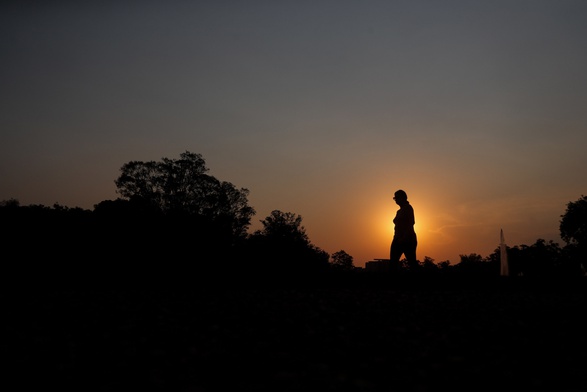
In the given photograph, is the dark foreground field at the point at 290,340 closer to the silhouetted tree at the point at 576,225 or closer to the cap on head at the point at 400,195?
the cap on head at the point at 400,195

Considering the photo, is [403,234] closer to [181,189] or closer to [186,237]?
[186,237]

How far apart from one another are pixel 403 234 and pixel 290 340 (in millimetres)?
Answer: 10001

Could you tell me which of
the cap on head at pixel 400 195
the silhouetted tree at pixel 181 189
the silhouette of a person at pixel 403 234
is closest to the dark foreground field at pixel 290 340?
the silhouette of a person at pixel 403 234

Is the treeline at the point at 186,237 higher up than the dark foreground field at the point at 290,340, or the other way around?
the treeline at the point at 186,237

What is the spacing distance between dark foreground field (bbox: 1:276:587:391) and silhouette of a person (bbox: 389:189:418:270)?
4574 millimetres

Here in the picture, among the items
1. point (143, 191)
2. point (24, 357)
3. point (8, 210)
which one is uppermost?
point (143, 191)

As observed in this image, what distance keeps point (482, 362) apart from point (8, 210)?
147 feet

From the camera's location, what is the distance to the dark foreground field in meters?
5.32

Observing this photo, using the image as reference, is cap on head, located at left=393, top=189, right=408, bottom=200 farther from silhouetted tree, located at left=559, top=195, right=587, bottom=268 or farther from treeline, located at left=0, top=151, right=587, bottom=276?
silhouetted tree, located at left=559, top=195, right=587, bottom=268

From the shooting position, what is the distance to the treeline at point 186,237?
20.8 meters

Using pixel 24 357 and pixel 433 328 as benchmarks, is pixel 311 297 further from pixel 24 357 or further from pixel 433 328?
pixel 24 357

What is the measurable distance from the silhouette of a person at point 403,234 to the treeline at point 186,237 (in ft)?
1.93

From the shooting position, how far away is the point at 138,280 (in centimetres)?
1425

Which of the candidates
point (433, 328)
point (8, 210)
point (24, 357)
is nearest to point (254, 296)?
point (433, 328)
